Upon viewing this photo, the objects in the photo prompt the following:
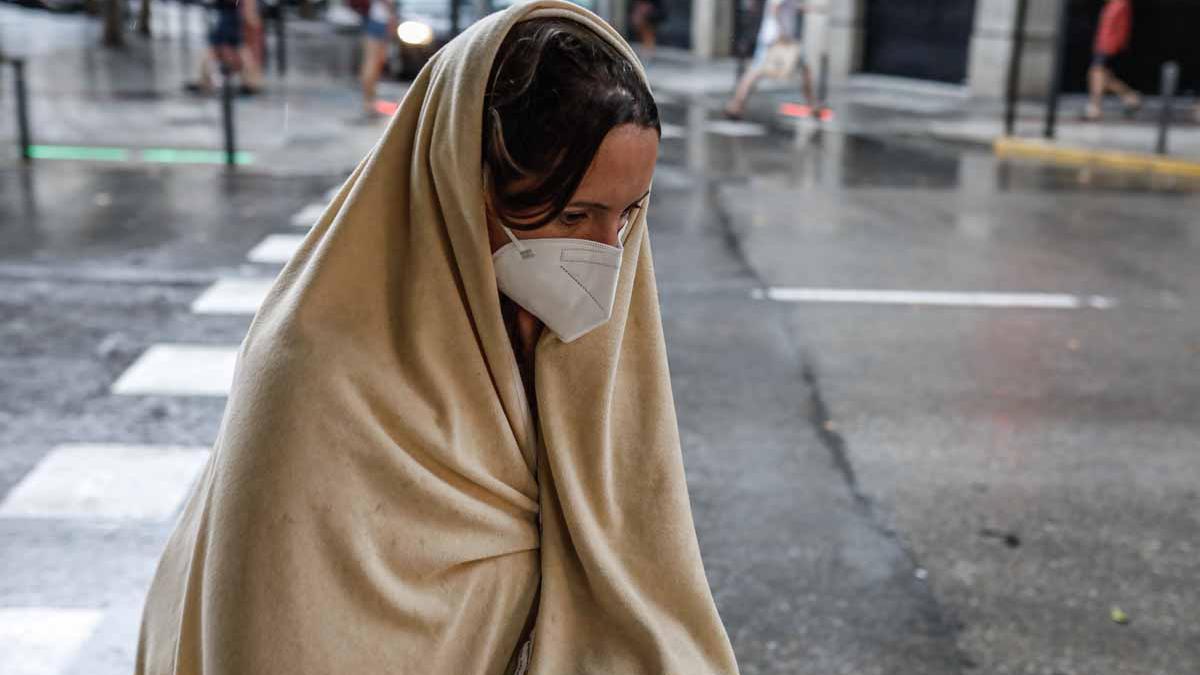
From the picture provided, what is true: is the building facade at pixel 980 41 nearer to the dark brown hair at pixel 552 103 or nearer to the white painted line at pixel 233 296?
the white painted line at pixel 233 296

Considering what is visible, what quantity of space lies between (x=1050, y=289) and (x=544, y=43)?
713cm

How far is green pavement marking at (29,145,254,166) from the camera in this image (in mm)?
12000

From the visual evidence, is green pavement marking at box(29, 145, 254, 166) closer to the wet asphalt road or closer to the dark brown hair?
the wet asphalt road

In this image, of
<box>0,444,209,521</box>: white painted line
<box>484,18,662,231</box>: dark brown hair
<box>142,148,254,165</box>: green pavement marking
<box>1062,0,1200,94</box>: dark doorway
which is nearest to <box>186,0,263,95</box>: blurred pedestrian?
<box>142,148,254,165</box>: green pavement marking

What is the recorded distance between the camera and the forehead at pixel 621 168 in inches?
62.8

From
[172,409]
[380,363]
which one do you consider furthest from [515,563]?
[172,409]

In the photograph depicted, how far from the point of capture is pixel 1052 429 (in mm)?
5609

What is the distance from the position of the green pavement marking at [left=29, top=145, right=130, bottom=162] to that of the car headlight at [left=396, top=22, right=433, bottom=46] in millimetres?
7590

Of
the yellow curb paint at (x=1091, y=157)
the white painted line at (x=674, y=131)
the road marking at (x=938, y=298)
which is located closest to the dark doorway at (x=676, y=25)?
the white painted line at (x=674, y=131)

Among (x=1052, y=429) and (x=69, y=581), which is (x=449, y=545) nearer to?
(x=69, y=581)

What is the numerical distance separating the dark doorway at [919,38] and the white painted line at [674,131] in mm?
8212

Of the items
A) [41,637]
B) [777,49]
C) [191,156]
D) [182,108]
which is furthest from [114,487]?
[777,49]

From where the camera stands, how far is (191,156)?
12367mm

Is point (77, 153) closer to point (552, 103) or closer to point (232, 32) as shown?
point (232, 32)
